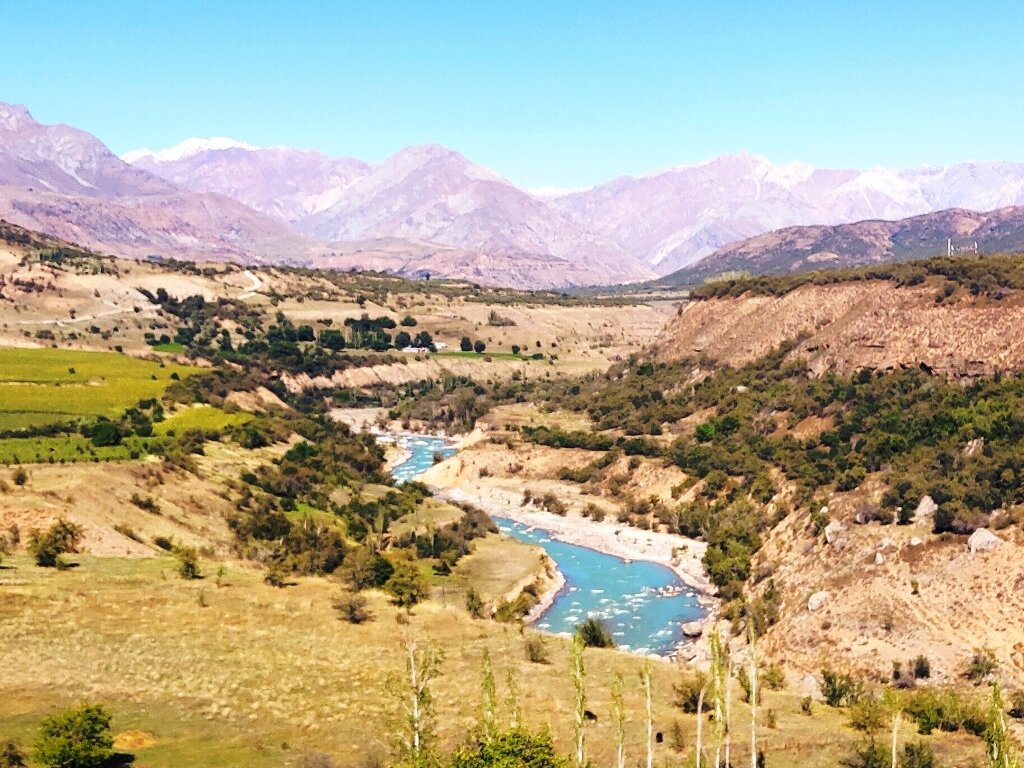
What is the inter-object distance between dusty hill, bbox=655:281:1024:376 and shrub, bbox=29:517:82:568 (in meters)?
63.2

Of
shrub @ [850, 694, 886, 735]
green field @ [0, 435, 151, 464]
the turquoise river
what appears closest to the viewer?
shrub @ [850, 694, 886, 735]

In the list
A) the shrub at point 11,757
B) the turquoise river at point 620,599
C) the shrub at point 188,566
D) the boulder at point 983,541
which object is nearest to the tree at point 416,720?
the shrub at point 11,757

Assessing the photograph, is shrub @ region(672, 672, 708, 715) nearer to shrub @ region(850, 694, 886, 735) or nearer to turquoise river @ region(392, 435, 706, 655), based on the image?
shrub @ region(850, 694, 886, 735)

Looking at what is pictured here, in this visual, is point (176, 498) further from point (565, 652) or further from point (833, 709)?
point (833, 709)

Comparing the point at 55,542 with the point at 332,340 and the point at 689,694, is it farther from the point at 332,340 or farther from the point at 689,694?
Answer: the point at 332,340

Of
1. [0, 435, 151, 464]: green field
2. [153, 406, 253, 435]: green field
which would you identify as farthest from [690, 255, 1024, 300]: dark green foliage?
[0, 435, 151, 464]: green field

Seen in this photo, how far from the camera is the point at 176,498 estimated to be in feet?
198

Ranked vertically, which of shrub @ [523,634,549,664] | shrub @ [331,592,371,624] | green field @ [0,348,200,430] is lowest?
shrub @ [523,634,549,664]

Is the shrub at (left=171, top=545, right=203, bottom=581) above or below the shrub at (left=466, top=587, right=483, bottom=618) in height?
above

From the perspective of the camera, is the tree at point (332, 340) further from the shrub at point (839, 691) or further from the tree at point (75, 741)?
the tree at point (75, 741)

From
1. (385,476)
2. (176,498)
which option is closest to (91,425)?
(176,498)

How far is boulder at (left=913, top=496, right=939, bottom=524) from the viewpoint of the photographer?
5612 cm

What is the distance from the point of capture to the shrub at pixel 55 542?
145 ft

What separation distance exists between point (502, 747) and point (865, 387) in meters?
66.8
